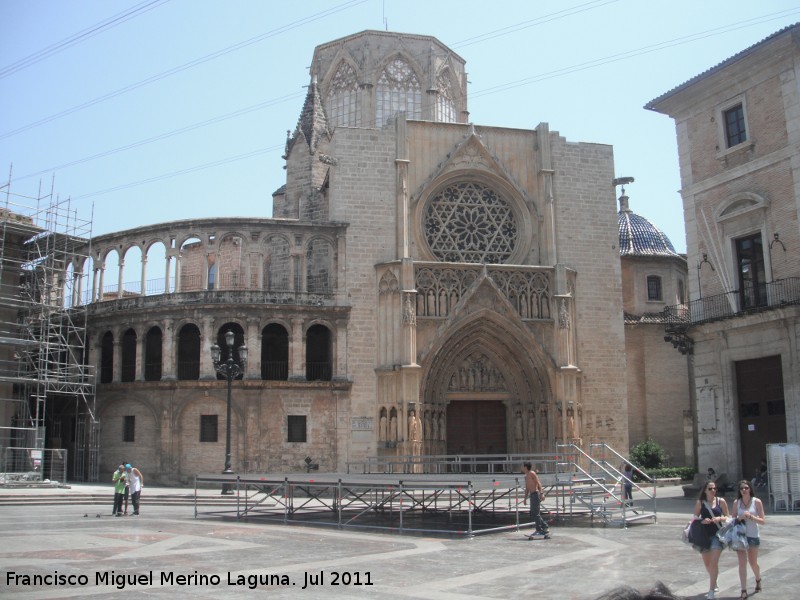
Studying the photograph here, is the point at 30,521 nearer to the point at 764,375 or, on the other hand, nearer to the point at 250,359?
the point at 250,359

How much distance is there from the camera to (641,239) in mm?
42719

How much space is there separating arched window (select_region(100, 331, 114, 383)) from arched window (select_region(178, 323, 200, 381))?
120 inches

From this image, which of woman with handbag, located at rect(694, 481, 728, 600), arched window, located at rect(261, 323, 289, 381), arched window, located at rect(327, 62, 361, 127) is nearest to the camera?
woman with handbag, located at rect(694, 481, 728, 600)

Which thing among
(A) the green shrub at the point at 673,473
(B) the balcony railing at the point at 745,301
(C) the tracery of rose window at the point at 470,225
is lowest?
(A) the green shrub at the point at 673,473

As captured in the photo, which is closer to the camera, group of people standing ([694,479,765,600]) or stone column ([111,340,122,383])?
group of people standing ([694,479,765,600])

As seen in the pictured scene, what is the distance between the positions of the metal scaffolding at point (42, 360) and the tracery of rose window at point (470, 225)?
13974mm

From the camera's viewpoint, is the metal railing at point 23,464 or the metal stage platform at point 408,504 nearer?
the metal stage platform at point 408,504

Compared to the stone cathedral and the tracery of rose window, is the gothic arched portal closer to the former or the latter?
the stone cathedral

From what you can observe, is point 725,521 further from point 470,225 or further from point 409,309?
point 470,225

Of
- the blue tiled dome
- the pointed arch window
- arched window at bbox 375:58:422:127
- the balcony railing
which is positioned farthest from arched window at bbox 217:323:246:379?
the blue tiled dome

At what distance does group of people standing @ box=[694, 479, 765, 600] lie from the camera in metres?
10.1

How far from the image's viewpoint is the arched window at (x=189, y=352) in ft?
107

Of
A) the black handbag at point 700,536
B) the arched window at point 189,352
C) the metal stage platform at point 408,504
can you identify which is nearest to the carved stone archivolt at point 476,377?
the metal stage platform at point 408,504

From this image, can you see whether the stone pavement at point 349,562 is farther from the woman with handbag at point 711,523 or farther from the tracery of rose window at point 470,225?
the tracery of rose window at point 470,225
